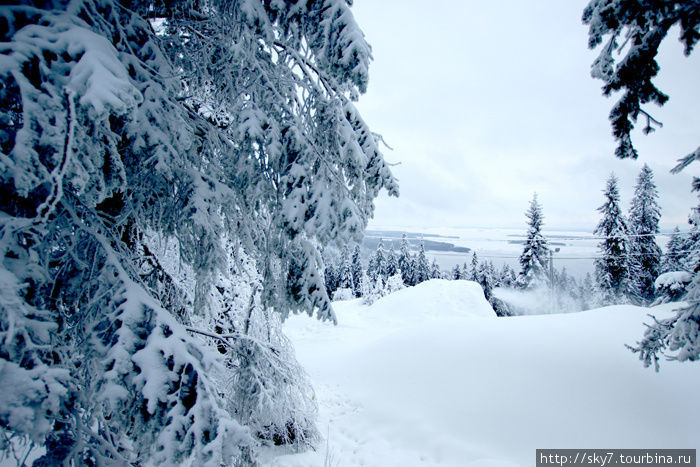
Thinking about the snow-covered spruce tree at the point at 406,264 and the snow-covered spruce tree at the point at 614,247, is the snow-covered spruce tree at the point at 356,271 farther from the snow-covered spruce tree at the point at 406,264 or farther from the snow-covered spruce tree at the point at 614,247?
the snow-covered spruce tree at the point at 614,247

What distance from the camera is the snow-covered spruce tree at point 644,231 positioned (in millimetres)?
25172

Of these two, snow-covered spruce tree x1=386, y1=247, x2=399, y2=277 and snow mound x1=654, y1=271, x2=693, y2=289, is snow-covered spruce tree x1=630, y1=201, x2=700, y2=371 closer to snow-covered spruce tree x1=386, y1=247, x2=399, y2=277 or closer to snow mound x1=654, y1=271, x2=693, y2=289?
snow mound x1=654, y1=271, x2=693, y2=289

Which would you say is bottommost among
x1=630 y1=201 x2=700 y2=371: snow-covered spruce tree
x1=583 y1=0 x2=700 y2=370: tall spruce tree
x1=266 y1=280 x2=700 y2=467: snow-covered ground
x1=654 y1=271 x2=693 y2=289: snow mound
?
x1=266 y1=280 x2=700 y2=467: snow-covered ground

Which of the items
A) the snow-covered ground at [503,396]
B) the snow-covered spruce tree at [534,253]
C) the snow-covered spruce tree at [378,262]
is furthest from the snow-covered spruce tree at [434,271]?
the snow-covered ground at [503,396]

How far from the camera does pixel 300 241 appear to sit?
3.10m

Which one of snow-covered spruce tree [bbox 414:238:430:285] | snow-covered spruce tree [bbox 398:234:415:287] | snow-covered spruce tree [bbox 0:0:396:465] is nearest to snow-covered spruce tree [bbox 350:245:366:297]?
snow-covered spruce tree [bbox 398:234:415:287]

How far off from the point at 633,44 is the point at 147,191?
550 cm

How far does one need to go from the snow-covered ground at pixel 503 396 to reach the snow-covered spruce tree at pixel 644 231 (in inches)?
892

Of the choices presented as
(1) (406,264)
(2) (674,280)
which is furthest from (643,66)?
(1) (406,264)

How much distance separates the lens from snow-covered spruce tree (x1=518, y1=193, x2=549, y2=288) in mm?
28453

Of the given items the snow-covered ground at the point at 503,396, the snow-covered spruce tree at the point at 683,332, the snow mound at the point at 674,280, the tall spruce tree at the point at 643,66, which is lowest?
the snow-covered ground at the point at 503,396

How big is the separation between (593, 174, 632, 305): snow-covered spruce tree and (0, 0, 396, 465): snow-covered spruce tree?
29781 millimetres

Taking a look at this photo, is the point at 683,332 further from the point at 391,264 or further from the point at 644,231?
the point at 391,264

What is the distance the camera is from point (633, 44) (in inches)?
145
